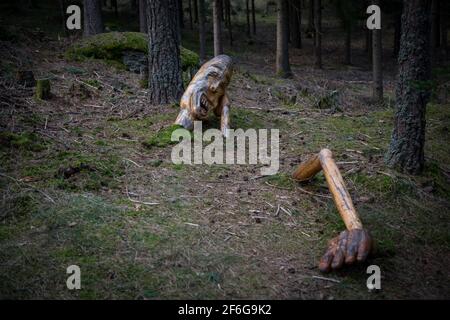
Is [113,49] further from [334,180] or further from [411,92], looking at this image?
[334,180]

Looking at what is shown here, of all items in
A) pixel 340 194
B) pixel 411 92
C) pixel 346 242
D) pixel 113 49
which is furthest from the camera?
pixel 113 49

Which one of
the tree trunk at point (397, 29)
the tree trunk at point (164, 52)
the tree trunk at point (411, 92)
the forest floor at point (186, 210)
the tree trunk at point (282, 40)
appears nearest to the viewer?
the forest floor at point (186, 210)

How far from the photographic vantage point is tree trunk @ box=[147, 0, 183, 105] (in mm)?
9406

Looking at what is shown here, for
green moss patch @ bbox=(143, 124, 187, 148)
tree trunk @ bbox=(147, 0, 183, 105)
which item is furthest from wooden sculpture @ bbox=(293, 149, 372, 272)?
tree trunk @ bbox=(147, 0, 183, 105)

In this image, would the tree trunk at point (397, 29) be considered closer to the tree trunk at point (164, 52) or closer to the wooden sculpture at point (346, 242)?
the tree trunk at point (164, 52)

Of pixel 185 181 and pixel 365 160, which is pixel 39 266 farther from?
pixel 365 160

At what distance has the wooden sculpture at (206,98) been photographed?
328 inches

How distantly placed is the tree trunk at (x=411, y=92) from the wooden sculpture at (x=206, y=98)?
2944 mm

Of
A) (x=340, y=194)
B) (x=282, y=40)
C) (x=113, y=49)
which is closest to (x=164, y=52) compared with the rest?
(x=113, y=49)

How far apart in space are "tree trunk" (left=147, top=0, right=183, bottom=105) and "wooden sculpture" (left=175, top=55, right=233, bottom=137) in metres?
1.00

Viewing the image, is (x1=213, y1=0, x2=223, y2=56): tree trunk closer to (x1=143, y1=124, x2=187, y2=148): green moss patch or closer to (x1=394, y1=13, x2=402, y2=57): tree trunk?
(x1=143, y1=124, x2=187, y2=148): green moss patch

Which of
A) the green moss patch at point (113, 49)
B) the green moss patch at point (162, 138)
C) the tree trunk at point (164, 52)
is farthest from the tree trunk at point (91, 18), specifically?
the green moss patch at point (162, 138)

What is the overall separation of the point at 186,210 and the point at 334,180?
6.59 ft

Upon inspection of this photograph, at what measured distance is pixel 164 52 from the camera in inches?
374
